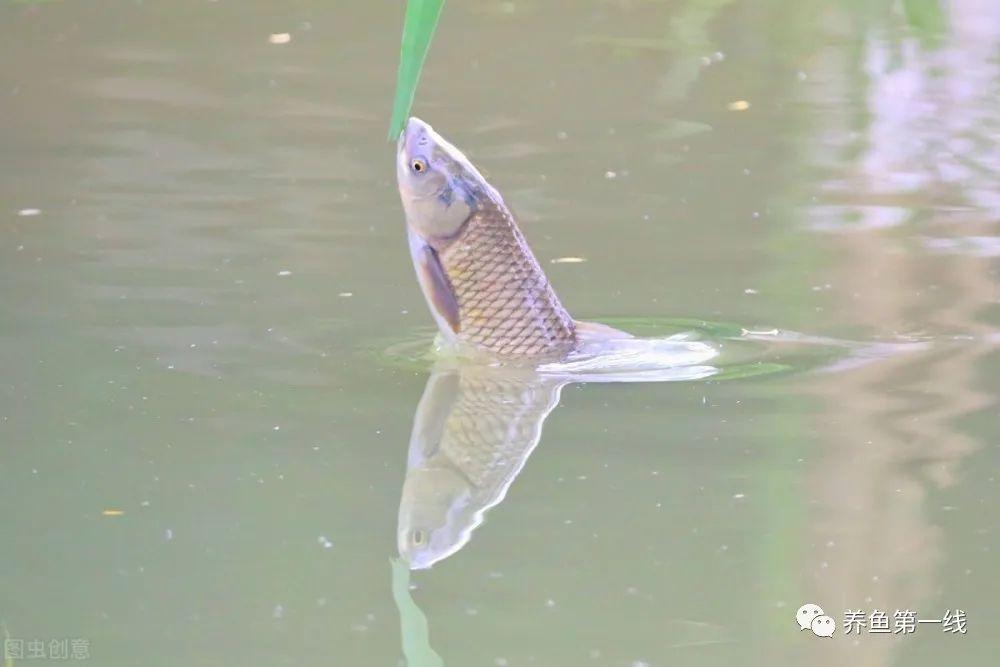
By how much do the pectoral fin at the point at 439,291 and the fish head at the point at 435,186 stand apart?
2.3 inches

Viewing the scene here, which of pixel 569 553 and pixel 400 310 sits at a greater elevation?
pixel 569 553

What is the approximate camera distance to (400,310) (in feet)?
12.1

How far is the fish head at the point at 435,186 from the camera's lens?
328cm

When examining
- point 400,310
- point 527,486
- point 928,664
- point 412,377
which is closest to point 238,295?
point 400,310

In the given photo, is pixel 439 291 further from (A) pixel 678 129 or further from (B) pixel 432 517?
(A) pixel 678 129

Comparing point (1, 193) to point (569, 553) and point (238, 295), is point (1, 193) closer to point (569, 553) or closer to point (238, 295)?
point (238, 295)

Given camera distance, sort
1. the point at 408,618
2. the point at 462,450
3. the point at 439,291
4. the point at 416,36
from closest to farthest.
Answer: the point at 416,36, the point at 408,618, the point at 462,450, the point at 439,291

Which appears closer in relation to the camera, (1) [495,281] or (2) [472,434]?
(2) [472,434]

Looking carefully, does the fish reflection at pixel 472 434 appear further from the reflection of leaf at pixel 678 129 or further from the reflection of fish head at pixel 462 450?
the reflection of leaf at pixel 678 129

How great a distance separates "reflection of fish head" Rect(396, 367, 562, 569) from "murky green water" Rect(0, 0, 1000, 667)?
17mm

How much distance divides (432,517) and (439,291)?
2.43 feet

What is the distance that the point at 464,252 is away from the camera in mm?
3271

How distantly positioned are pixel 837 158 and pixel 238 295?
2.16 metres

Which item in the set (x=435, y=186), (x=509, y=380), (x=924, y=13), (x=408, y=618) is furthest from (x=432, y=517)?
(x=924, y=13)
